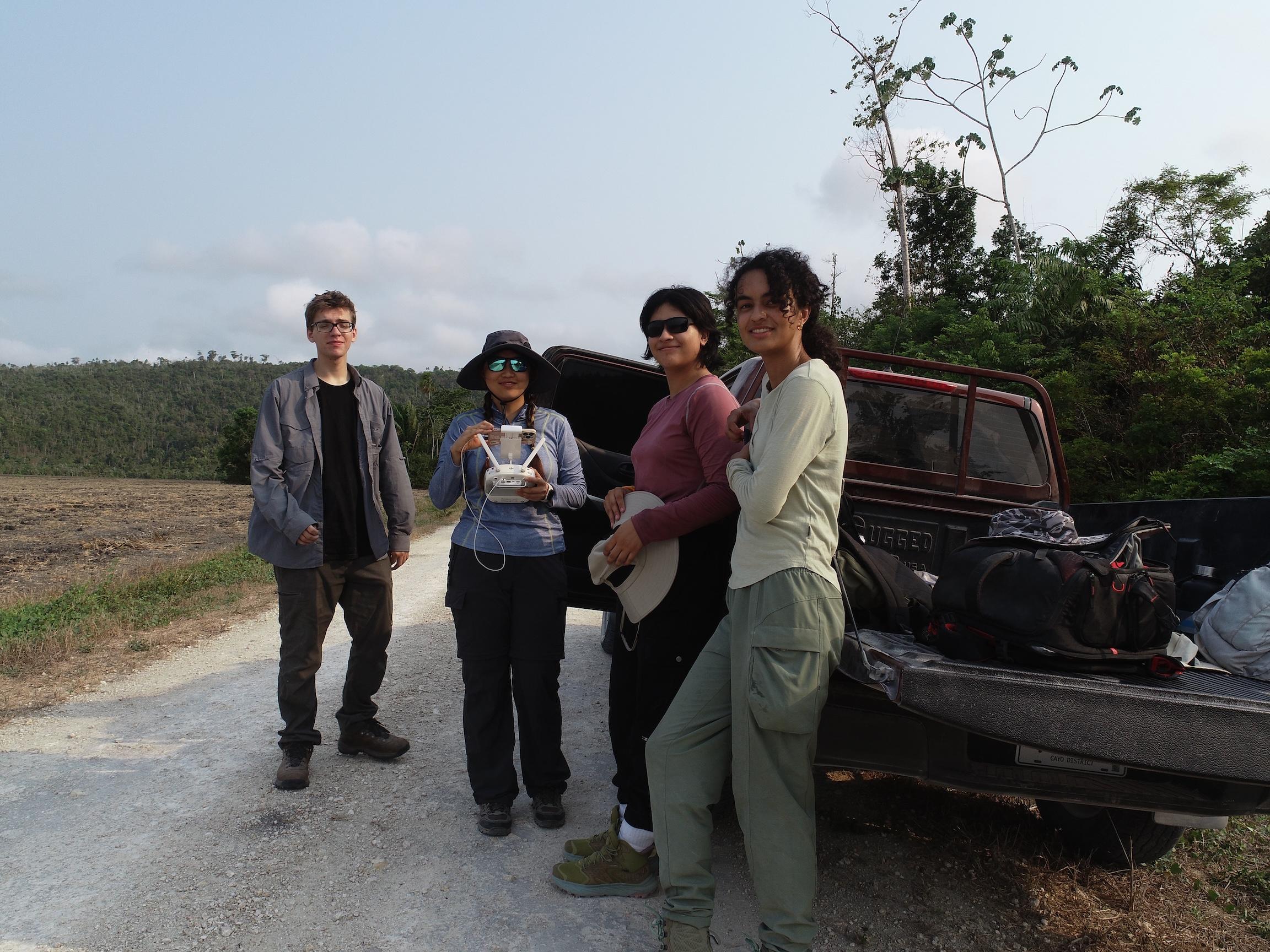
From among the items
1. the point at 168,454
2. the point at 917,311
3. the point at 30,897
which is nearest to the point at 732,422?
the point at 30,897

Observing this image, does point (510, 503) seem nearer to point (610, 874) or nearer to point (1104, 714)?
point (610, 874)

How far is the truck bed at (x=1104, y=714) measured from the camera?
2.19 m

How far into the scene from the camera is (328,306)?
4.17 meters

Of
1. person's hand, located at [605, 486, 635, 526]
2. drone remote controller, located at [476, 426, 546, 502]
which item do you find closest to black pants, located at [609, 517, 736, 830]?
person's hand, located at [605, 486, 635, 526]

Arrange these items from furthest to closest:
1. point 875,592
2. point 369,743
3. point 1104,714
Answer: point 369,743 < point 875,592 < point 1104,714

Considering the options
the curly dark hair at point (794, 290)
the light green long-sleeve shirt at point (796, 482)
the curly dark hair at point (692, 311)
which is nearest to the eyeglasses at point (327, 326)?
the curly dark hair at point (692, 311)

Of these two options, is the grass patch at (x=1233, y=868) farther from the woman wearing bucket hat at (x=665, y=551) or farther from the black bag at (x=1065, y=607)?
the woman wearing bucket hat at (x=665, y=551)

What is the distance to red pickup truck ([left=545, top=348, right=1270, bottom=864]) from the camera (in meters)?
2.22

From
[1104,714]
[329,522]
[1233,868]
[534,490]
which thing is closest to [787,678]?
[1104,714]

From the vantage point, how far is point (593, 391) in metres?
5.27

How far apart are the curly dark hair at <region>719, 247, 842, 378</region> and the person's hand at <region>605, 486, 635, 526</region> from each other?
74cm

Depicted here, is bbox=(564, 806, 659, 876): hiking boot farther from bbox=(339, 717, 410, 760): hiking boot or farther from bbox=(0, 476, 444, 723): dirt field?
bbox=(0, 476, 444, 723): dirt field

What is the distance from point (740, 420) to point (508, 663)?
5.24 feet

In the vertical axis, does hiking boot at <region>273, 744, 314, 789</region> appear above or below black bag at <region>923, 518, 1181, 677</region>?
below
